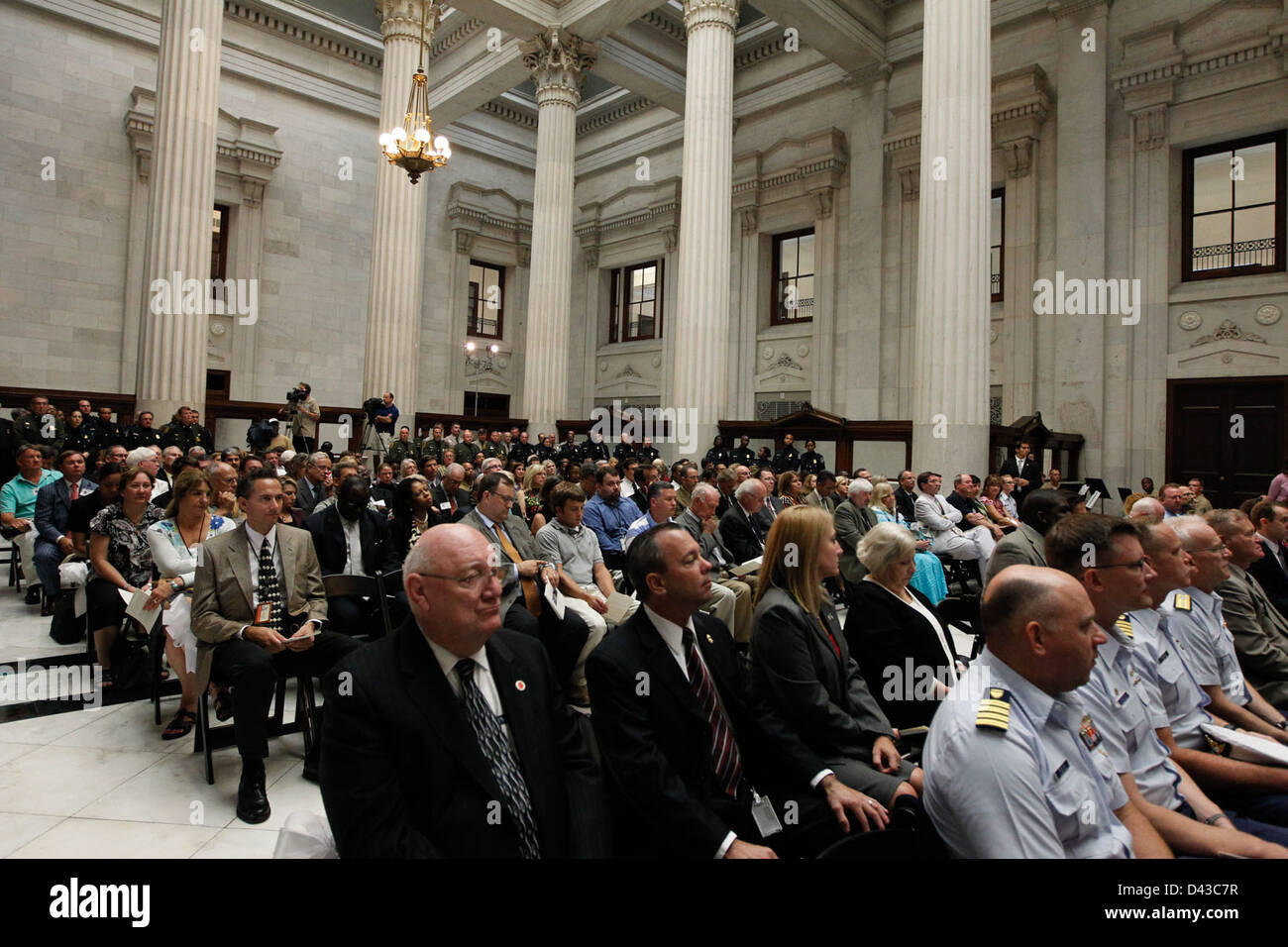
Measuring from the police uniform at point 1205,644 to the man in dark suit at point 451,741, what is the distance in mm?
2736

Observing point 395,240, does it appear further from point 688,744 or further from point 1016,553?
point 688,744

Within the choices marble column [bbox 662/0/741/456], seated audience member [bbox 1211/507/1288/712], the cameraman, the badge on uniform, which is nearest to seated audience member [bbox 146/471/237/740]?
the badge on uniform

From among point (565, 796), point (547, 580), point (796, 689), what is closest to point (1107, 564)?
point (796, 689)

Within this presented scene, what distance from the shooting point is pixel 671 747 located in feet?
7.25

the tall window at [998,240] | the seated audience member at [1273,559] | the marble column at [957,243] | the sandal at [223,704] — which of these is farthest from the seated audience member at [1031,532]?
the tall window at [998,240]

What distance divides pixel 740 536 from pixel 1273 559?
381 cm

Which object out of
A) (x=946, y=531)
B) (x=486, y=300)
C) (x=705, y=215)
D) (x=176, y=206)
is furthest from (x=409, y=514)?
(x=486, y=300)

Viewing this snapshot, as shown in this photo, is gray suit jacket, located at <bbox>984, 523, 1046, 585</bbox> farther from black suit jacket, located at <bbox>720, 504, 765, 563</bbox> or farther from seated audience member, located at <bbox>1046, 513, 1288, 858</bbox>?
black suit jacket, located at <bbox>720, 504, 765, 563</bbox>

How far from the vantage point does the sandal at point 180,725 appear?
12.6 feet

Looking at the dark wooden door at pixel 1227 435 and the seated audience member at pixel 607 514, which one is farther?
the dark wooden door at pixel 1227 435

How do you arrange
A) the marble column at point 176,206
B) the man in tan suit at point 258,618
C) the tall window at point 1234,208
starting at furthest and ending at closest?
the tall window at point 1234,208 < the marble column at point 176,206 < the man in tan suit at point 258,618

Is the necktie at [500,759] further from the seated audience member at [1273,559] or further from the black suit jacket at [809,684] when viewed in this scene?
the seated audience member at [1273,559]

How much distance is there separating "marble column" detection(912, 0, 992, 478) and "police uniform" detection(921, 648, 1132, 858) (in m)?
8.34
